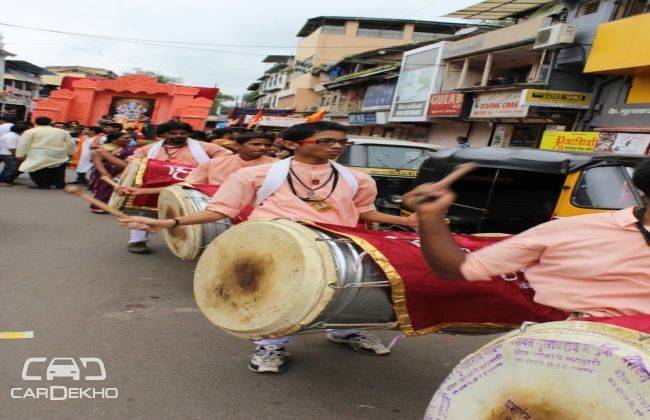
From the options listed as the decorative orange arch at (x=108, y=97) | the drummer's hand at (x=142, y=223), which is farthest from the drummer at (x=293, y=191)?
the decorative orange arch at (x=108, y=97)

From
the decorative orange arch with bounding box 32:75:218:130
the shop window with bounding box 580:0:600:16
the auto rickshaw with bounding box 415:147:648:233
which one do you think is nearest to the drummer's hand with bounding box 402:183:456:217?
the auto rickshaw with bounding box 415:147:648:233

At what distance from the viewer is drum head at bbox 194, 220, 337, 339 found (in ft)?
7.56

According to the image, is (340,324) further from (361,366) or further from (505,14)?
(505,14)

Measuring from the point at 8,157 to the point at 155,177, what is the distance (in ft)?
25.1

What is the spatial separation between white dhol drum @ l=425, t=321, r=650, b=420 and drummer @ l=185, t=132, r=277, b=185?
3.49 metres

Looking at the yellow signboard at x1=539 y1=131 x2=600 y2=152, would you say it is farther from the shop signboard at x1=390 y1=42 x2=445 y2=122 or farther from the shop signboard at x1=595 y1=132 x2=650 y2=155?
the shop signboard at x1=390 y1=42 x2=445 y2=122

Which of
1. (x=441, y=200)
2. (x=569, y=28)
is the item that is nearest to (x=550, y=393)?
(x=441, y=200)

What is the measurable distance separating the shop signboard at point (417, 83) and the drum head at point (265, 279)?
70.8ft

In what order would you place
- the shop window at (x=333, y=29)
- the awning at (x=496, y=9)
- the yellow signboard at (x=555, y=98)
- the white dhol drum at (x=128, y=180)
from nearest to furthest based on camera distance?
the white dhol drum at (x=128, y=180)
the yellow signboard at (x=555, y=98)
the awning at (x=496, y=9)
the shop window at (x=333, y=29)

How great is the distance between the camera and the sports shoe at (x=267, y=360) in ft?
10.5

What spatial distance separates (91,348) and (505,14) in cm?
2182

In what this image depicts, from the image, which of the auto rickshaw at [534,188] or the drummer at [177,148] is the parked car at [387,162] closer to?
the auto rickshaw at [534,188]

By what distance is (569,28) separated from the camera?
15219 mm

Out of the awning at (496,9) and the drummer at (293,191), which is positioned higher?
the awning at (496,9)
